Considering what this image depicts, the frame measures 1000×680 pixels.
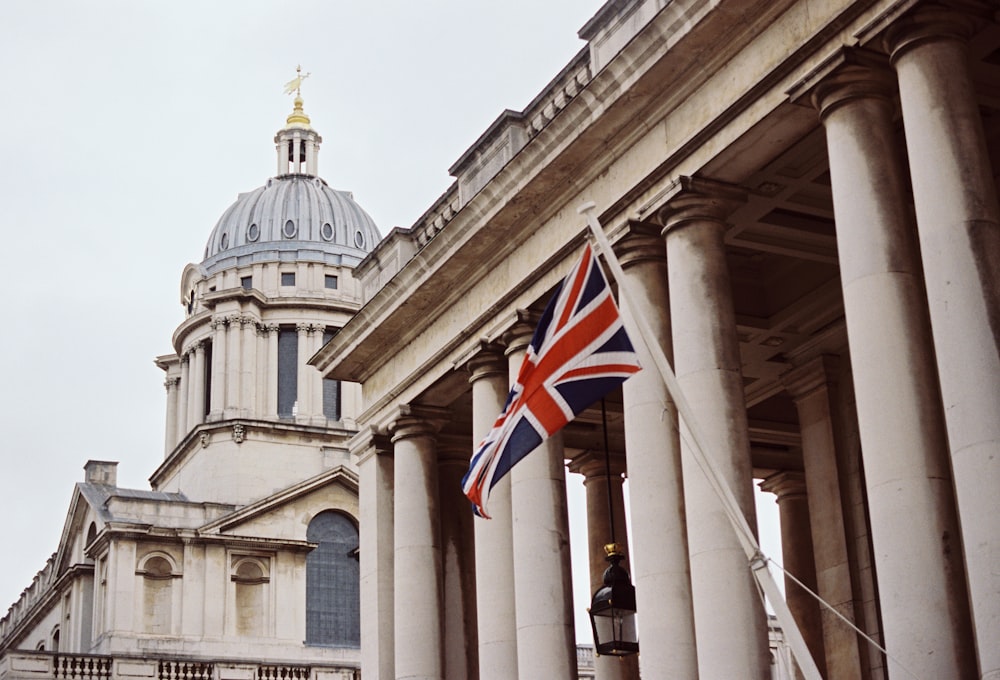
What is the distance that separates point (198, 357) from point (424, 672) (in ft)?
219

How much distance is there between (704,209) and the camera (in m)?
23.8

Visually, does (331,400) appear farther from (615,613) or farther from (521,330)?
(615,613)

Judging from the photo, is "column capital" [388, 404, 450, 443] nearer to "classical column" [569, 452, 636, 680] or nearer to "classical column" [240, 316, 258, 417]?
"classical column" [569, 452, 636, 680]

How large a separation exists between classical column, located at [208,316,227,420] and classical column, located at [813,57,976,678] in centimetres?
7416

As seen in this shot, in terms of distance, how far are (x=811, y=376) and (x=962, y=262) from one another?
1357cm

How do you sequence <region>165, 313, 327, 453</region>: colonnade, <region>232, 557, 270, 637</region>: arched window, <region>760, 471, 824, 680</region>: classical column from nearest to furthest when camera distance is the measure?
<region>760, 471, 824, 680</region>: classical column
<region>232, 557, 270, 637</region>: arched window
<region>165, 313, 327, 453</region>: colonnade

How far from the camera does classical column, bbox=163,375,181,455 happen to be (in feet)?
328

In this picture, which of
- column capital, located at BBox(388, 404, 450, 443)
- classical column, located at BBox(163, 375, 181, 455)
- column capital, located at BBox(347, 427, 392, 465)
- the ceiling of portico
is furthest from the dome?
column capital, located at BBox(388, 404, 450, 443)

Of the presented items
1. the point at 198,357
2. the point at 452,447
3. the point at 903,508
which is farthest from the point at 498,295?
the point at 198,357

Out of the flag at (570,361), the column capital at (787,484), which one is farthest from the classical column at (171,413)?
the flag at (570,361)

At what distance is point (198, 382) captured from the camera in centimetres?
9519

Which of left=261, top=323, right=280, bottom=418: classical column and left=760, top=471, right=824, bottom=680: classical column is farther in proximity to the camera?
left=261, top=323, right=280, bottom=418: classical column

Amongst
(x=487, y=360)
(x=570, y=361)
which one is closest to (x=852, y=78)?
(x=570, y=361)

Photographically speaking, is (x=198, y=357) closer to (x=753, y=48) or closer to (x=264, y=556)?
(x=264, y=556)
